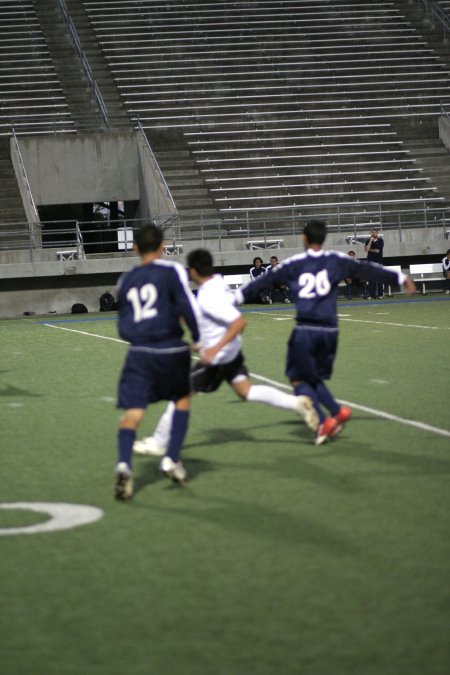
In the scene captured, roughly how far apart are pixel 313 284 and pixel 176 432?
2.06 metres

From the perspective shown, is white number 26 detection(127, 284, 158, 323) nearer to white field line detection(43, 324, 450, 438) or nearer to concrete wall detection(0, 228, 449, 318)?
white field line detection(43, 324, 450, 438)

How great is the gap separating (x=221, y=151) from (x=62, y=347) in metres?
20.4

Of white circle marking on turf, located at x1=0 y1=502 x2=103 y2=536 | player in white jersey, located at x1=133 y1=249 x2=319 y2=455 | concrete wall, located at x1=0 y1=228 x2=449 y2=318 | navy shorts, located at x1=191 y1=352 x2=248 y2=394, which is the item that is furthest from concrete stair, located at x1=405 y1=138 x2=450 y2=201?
white circle marking on turf, located at x1=0 y1=502 x2=103 y2=536

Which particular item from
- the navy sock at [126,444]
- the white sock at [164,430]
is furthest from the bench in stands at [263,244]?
the navy sock at [126,444]

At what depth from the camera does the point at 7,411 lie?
1109 cm

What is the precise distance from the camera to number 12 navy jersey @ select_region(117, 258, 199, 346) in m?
6.78

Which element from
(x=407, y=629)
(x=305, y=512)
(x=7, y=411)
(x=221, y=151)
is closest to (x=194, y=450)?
(x=305, y=512)

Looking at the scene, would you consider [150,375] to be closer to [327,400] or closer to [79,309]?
[327,400]

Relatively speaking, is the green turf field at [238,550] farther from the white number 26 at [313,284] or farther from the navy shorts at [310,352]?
the white number 26 at [313,284]

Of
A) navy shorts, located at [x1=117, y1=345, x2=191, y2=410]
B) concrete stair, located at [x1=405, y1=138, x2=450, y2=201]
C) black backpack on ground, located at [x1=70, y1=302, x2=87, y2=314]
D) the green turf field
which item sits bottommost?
black backpack on ground, located at [x1=70, y1=302, x2=87, y2=314]

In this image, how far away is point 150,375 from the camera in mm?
6828

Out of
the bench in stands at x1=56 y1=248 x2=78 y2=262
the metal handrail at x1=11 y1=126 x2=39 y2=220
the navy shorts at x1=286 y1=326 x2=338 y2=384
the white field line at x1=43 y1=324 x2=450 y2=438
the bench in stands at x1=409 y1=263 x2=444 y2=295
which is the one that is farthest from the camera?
the metal handrail at x1=11 y1=126 x2=39 y2=220

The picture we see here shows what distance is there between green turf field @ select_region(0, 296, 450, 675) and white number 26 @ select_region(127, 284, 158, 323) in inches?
40.8

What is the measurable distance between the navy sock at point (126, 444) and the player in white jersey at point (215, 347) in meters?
1.11
